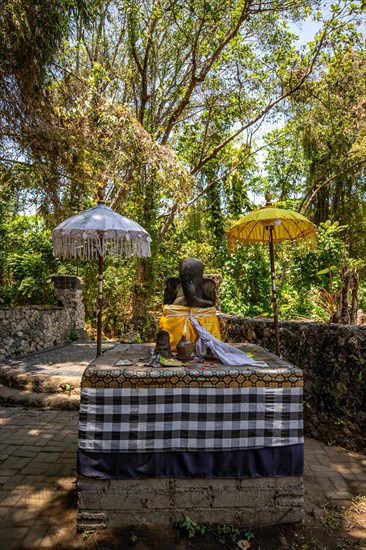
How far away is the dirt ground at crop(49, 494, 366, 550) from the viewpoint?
8.14 ft

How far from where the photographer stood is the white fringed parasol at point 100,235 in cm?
358

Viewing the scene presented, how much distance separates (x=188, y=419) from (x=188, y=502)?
→ 0.56 m

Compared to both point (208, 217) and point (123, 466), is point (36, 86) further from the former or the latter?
point (208, 217)

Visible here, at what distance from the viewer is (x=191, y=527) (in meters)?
2.59

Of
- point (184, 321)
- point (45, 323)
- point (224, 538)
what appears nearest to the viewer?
point (224, 538)

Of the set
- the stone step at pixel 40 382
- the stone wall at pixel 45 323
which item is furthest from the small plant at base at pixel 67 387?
the stone wall at pixel 45 323

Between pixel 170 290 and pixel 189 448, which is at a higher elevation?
pixel 170 290

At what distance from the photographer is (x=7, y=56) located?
5977 millimetres

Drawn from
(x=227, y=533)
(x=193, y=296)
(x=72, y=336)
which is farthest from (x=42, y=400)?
(x=72, y=336)

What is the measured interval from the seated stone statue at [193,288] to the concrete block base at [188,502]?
1.58 metres

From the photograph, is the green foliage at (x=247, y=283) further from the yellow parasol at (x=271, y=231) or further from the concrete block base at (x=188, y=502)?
the concrete block base at (x=188, y=502)

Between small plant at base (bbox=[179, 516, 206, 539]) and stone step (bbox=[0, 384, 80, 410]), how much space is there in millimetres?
2957

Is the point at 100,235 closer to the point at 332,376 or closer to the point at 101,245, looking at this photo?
the point at 101,245

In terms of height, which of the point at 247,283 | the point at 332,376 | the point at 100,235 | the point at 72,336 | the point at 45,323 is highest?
the point at 100,235
